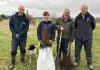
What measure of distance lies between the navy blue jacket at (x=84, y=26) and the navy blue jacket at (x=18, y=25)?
1.87m

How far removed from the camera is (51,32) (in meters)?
11.5

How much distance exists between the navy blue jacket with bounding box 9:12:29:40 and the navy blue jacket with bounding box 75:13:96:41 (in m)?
1.87

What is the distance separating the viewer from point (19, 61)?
13008 millimetres

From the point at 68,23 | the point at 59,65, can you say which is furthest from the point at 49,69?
the point at 68,23

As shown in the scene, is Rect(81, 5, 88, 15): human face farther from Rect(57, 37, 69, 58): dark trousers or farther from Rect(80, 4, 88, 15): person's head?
Rect(57, 37, 69, 58): dark trousers

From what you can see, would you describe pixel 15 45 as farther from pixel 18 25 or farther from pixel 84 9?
pixel 84 9

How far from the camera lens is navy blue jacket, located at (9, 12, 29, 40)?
11.8 meters

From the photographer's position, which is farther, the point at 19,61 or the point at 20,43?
the point at 19,61

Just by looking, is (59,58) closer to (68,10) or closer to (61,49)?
(61,49)

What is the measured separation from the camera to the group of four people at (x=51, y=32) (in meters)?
11.3

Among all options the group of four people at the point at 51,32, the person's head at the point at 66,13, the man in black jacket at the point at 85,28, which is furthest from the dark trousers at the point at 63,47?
the person's head at the point at 66,13

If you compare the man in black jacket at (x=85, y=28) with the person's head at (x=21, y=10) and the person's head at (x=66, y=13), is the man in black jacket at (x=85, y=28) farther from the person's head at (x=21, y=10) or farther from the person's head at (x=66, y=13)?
the person's head at (x=21, y=10)

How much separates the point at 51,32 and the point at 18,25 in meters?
1.26

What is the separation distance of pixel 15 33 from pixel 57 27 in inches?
60.0
